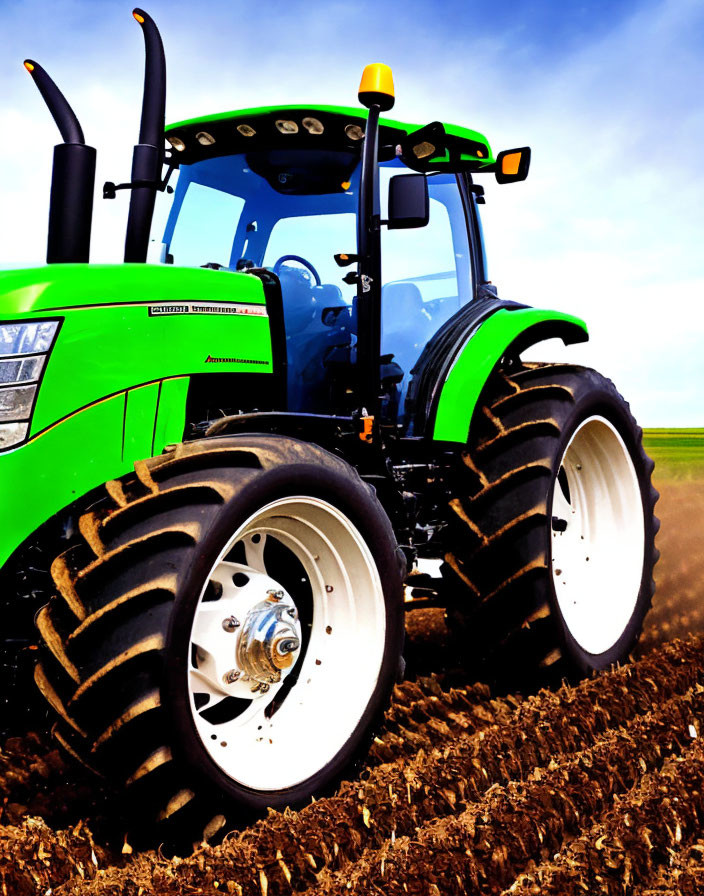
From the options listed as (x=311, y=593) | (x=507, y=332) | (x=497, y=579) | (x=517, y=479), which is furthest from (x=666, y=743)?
(x=507, y=332)

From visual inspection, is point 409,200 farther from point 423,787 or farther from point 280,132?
point 423,787

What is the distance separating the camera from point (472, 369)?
417 centimetres

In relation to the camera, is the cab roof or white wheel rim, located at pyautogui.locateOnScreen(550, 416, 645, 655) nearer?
the cab roof

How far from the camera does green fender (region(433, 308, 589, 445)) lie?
4105 mm

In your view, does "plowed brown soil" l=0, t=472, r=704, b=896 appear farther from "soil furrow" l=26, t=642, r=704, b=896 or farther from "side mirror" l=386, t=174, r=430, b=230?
"side mirror" l=386, t=174, r=430, b=230

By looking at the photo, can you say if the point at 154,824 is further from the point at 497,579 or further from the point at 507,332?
the point at 507,332

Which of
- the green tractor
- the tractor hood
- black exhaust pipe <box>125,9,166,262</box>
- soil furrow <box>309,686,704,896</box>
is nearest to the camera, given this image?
soil furrow <box>309,686,704,896</box>

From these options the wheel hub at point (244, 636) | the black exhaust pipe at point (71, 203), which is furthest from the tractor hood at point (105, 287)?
the wheel hub at point (244, 636)

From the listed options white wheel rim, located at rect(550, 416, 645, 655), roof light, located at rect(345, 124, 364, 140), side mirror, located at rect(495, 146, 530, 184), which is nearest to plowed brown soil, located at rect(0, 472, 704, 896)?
white wheel rim, located at rect(550, 416, 645, 655)

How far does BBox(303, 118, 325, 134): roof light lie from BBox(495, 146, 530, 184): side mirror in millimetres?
821

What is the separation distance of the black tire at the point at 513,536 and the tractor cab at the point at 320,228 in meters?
0.44

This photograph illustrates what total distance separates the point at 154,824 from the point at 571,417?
98.6 inches

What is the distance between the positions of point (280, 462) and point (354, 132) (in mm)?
1630

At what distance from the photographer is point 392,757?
356cm
